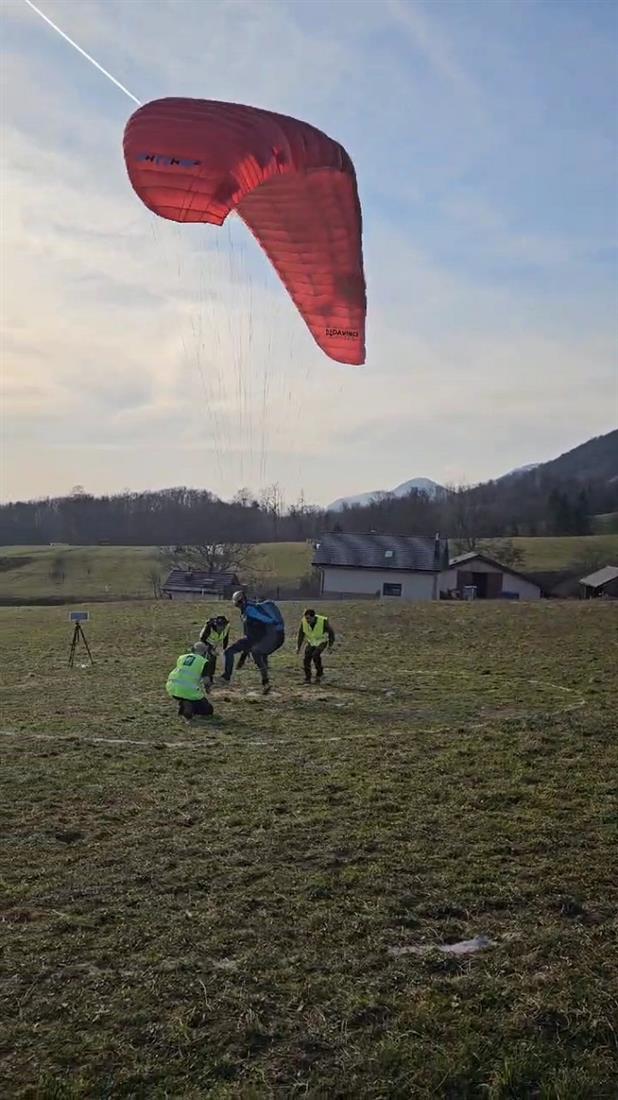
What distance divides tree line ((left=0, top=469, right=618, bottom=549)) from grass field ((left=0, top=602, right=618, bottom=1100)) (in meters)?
43.7

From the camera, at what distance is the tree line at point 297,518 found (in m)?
72.2

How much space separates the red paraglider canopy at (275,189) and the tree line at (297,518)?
131 ft

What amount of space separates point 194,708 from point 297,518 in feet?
220

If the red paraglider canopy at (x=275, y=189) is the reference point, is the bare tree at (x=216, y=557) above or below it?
below

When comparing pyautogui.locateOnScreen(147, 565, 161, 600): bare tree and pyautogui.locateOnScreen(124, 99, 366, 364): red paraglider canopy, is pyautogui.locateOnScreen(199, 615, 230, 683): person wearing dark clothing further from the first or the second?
pyautogui.locateOnScreen(147, 565, 161, 600): bare tree

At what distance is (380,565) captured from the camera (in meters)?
57.2

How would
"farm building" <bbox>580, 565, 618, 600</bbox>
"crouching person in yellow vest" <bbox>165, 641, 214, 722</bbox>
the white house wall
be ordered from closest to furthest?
"crouching person in yellow vest" <bbox>165, 641, 214, 722</bbox> → "farm building" <bbox>580, 565, 618, 600</bbox> → the white house wall

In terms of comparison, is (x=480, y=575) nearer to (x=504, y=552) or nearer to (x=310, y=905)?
(x=504, y=552)

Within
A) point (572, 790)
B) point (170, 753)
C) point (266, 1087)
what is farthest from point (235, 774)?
point (266, 1087)

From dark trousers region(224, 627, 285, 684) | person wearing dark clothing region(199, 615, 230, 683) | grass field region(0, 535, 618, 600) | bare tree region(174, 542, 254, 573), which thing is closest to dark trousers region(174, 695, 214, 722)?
person wearing dark clothing region(199, 615, 230, 683)

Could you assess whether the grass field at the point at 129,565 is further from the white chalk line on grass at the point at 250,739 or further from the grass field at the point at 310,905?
the grass field at the point at 310,905

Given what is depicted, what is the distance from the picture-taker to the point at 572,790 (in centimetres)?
844

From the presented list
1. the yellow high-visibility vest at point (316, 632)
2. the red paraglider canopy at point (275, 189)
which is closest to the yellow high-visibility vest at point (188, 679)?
the yellow high-visibility vest at point (316, 632)

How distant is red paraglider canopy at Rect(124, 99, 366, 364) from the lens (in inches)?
394
